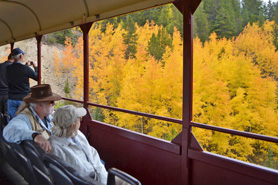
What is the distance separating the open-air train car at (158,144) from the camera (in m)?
2.33

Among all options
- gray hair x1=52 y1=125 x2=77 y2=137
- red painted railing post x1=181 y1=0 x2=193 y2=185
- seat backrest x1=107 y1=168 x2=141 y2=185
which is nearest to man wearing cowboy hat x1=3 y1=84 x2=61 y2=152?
gray hair x1=52 y1=125 x2=77 y2=137

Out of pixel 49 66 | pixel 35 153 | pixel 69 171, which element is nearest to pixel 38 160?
pixel 35 153

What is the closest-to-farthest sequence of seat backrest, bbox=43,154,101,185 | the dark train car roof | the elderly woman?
seat backrest, bbox=43,154,101,185 < the elderly woman < the dark train car roof

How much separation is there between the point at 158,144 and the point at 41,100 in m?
1.35

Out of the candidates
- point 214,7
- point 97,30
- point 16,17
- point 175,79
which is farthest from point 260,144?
point 16,17

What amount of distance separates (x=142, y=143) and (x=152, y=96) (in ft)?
110

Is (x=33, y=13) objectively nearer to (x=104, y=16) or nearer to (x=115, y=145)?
(x=104, y=16)

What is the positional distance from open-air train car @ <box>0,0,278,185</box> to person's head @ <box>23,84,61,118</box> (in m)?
1.22

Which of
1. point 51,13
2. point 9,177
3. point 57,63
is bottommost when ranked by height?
point 9,177

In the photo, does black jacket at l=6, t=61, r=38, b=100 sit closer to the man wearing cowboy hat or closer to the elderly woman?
the man wearing cowboy hat

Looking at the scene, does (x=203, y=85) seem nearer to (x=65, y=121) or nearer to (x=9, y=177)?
(x=9, y=177)

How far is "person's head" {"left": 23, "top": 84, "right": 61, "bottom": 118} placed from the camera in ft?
8.08

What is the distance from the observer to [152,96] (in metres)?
36.6

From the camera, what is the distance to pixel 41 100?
2.44 metres
